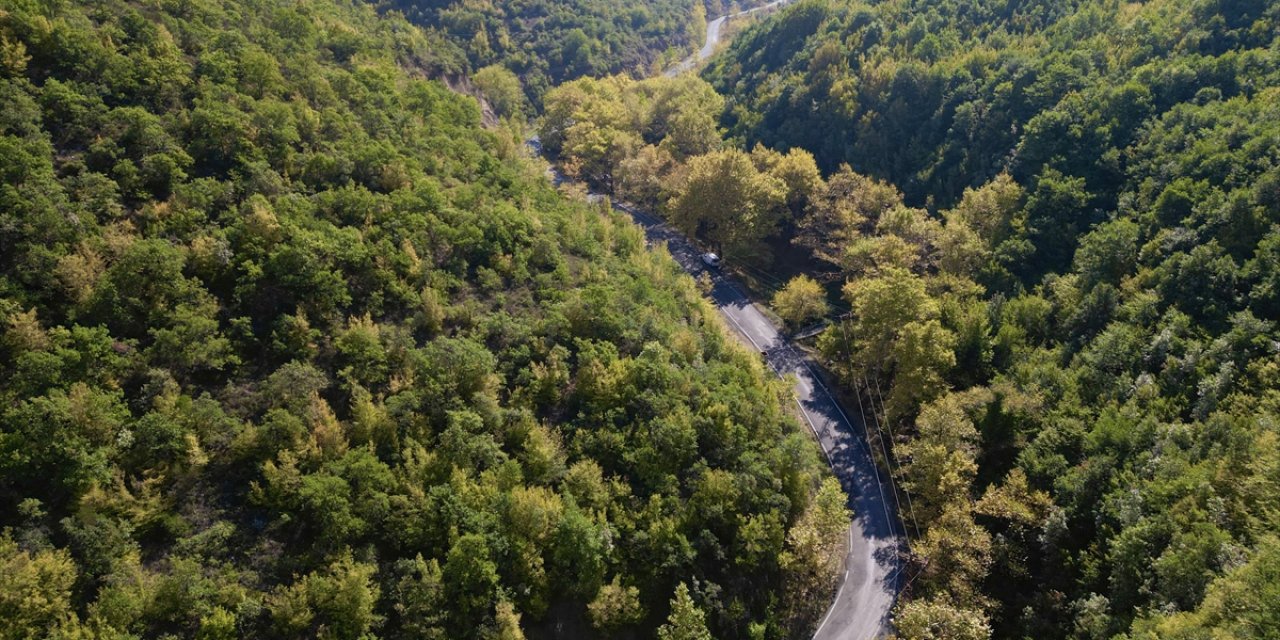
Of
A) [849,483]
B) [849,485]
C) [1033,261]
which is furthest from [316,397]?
[1033,261]

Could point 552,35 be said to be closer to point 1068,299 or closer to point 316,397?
point 1068,299

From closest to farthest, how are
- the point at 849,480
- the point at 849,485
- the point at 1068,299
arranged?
the point at 849,485 → the point at 849,480 → the point at 1068,299

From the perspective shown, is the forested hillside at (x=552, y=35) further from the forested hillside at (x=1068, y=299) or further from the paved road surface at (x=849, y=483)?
the paved road surface at (x=849, y=483)

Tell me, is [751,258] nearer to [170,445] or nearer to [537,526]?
[537,526]

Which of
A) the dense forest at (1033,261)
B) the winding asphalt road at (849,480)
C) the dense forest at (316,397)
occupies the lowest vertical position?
the dense forest at (316,397)

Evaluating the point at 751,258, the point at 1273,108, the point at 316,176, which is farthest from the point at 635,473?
the point at 1273,108

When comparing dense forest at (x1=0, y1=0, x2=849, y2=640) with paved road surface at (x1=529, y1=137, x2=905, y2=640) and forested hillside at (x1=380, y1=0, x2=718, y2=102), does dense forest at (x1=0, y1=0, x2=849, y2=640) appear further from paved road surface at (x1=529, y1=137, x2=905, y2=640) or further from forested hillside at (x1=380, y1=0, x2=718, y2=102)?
forested hillside at (x1=380, y1=0, x2=718, y2=102)

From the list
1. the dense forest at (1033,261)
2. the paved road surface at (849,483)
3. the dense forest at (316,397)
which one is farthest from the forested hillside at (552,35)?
the dense forest at (316,397)
